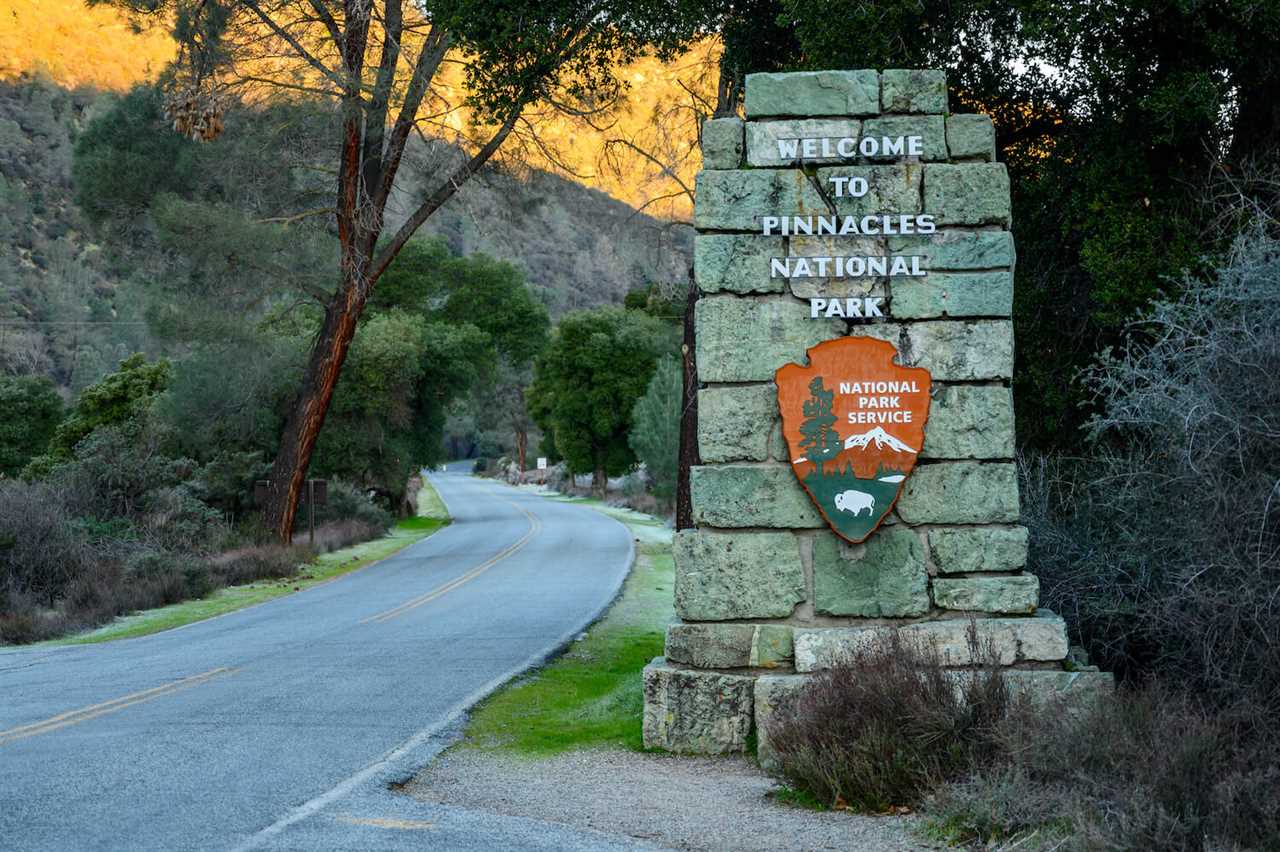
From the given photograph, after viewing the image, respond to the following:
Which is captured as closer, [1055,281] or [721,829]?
[721,829]

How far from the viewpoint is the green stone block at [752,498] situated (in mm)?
8680

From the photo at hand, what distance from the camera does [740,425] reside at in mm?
8742

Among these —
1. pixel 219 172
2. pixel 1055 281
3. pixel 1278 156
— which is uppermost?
pixel 219 172

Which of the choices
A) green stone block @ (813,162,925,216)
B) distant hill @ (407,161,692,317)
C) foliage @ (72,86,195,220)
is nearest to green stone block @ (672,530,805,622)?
green stone block @ (813,162,925,216)

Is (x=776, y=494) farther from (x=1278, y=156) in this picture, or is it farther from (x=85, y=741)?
(x=1278, y=156)

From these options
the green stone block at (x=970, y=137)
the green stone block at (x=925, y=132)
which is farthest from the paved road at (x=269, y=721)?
the green stone block at (x=970, y=137)

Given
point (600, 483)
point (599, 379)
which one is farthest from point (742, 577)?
point (600, 483)

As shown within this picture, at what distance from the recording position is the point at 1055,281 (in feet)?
44.6

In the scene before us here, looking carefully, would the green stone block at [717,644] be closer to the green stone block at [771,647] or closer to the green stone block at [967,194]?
the green stone block at [771,647]

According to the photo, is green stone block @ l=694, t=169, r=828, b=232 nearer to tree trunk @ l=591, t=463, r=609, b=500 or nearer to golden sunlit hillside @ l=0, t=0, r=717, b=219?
golden sunlit hillside @ l=0, t=0, r=717, b=219

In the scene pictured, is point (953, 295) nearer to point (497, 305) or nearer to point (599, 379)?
point (599, 379)

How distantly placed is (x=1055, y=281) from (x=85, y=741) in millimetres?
10199

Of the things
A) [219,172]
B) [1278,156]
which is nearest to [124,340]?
[219,172]

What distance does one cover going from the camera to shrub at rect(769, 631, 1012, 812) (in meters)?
7.10
